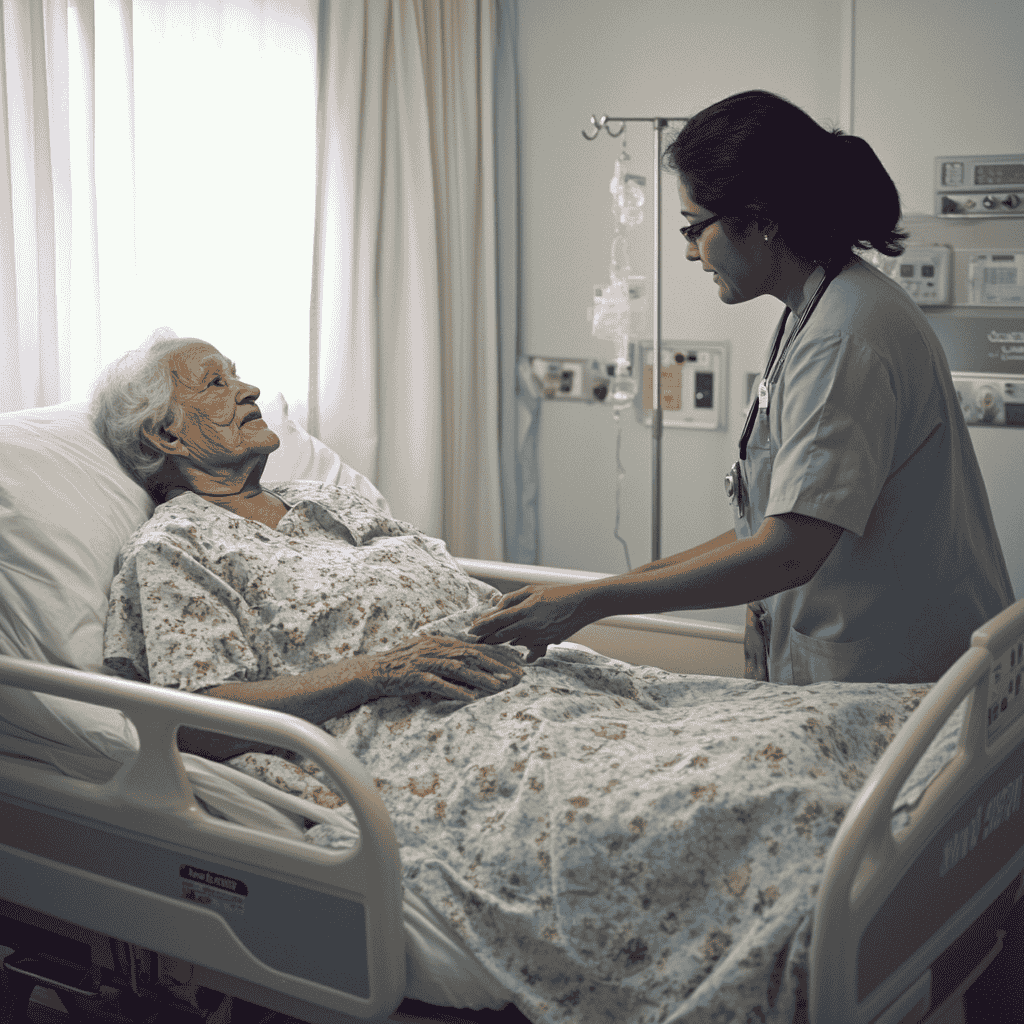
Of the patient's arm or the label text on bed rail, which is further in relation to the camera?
the patient's arm

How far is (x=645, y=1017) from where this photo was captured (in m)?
1.13

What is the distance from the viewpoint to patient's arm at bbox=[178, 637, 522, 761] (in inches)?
60.0

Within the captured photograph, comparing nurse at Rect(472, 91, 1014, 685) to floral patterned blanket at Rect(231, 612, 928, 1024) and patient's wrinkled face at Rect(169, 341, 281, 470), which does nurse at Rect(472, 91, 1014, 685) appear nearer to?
floral patterned blanket at Rect(231, 612, 928, 1024)

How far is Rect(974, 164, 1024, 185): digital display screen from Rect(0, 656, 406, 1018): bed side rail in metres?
2.53

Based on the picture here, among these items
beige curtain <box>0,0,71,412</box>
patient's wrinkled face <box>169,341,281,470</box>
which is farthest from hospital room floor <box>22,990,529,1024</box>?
beige curtain <box>0,0,71,412</box>

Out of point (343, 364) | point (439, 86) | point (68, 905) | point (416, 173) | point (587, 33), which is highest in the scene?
point (587, 33)

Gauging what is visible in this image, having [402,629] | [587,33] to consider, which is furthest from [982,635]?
[587,33]

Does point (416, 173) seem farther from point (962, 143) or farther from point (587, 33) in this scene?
point (962, 143)

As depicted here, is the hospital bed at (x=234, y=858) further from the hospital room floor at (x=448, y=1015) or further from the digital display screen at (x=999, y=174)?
the digital display screen at (x=999, y=174)

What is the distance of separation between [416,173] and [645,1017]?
9.06 ft

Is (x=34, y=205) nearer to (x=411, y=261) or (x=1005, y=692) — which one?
(x=411, y=261)

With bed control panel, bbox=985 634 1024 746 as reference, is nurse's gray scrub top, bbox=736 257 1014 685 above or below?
above

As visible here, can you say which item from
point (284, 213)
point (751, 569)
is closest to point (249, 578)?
point (751, 569)

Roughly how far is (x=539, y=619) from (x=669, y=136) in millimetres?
2313
